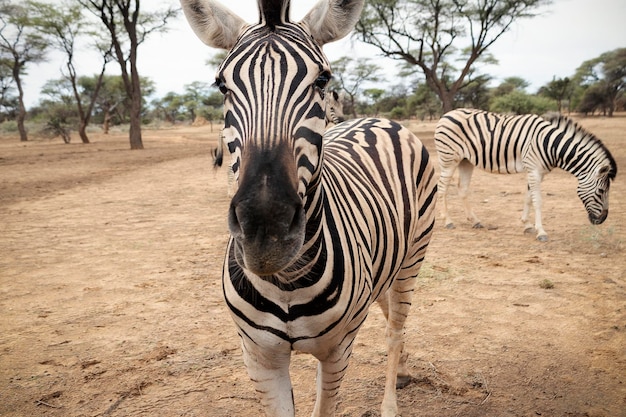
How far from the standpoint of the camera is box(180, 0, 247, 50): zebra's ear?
1.71 meters

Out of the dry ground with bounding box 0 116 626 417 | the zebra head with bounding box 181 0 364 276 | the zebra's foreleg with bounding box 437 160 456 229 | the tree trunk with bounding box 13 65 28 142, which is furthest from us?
the tree trunk with bounding box 13 65 28 142

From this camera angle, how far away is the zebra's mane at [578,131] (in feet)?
19.4

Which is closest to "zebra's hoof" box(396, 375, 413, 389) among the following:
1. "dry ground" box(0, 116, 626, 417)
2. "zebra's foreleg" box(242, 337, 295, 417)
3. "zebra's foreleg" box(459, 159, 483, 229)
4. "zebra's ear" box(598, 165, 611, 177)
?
"dry ground" box(0, 116, 626, 417)

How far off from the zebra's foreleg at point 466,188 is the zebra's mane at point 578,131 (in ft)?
5.10

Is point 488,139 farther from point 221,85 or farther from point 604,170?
point 221,85

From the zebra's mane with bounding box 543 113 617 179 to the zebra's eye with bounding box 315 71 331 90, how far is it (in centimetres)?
618

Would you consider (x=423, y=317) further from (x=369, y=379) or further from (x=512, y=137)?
(x=512, y=137)

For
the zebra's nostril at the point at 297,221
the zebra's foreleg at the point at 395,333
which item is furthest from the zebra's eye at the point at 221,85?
the zebra's foreleg at the point at 395,333

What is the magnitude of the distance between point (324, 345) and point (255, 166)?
904mm

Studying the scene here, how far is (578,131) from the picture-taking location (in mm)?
6426

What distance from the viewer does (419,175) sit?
2865 millimetres

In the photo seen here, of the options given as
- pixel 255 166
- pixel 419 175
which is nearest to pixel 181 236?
pixel 419 175

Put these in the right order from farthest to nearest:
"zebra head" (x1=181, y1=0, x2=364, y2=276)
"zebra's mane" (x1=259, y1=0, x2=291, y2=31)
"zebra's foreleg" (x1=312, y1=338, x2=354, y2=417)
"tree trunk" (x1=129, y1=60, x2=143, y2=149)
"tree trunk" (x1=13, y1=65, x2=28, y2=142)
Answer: "tree trunk" (x1=13, y1=65, x2=28, y2=142)
"tree trunk" (x1=129, y1=60, x2=143, y2=149)
"zebra's foreleg" (x1=312, y1=338, x2=354, y2=417)
"zebra's mane" (x1=259, y1=0, x2=291, y2=31)
"zebra head" (x1=181, y1=0, x2=364, y2=276)

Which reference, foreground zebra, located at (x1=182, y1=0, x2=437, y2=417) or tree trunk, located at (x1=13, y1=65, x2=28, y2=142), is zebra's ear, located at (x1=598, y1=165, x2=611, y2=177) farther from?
tree trunk, located at (x1=13, y1=65, x2=28, y2=142)
